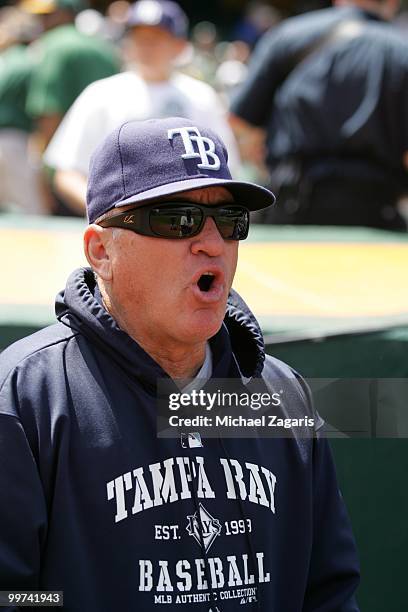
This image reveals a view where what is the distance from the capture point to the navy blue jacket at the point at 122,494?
1.89m

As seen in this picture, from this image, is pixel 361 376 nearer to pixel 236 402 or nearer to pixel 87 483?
pixel 236 402

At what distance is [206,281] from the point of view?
2.05 m

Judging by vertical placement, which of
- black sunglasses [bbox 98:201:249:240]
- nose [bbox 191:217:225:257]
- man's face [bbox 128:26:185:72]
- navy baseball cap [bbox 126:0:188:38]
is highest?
navy baseball cap [bbox 126:0:188:38]

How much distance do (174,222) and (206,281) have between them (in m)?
0.13

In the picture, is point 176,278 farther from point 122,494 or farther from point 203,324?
point 122,494

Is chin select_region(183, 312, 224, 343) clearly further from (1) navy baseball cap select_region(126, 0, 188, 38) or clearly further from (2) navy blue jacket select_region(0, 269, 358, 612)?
(1) navy baseball cap select_region(126, 0, 188, 38)

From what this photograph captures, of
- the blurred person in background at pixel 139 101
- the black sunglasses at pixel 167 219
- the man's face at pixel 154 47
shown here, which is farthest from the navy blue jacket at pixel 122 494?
the man's face at pixel 154 47

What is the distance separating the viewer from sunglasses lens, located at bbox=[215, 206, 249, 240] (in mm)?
2033

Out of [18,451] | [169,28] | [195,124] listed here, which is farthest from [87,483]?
[169,28]

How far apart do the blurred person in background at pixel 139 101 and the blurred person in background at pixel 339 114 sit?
0.29m

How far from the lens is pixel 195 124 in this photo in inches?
81.4

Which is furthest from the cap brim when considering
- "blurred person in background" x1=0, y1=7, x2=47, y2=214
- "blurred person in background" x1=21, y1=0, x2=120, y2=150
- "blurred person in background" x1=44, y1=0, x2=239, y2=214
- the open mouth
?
"blurred person in background" x1=0, y1=7, x2=47, y2=214

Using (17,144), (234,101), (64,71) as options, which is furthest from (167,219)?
(17,144)

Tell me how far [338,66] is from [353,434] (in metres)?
2.46
